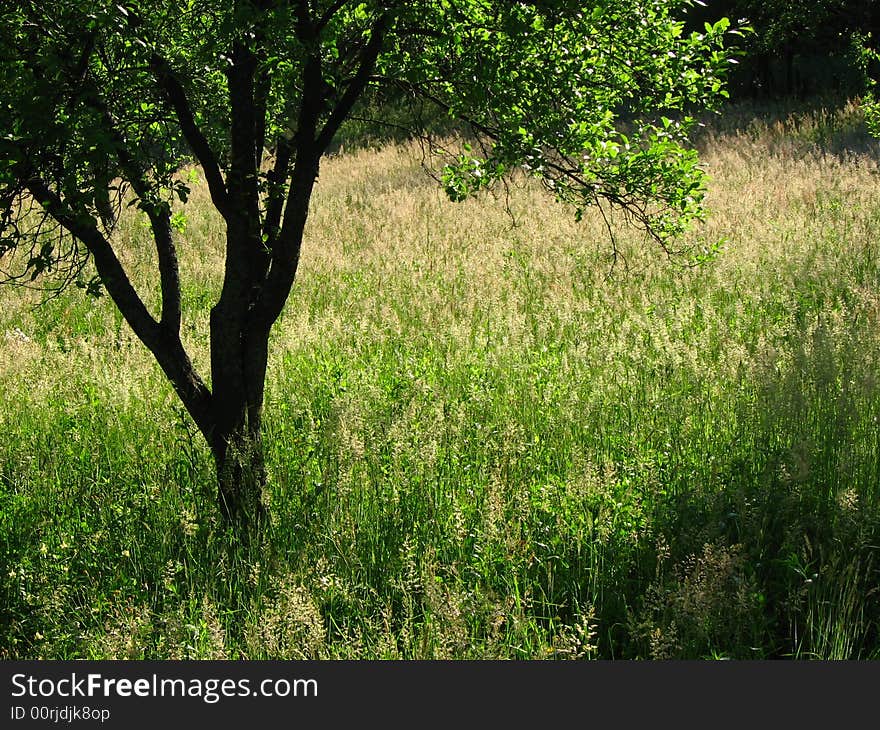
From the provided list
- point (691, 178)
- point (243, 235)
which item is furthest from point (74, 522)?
point (691, 178)

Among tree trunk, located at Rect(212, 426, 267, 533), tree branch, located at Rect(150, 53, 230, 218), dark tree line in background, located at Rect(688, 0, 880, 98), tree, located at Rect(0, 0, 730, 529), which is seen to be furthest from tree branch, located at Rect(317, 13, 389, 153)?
dark tree line in background, located at Rect(688, 0, 880, 98)

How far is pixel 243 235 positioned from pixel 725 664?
11.9 feet

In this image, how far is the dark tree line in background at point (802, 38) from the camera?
27156 mm

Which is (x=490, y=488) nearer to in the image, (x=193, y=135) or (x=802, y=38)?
(x=193, y=135)

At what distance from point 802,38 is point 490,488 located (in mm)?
31689

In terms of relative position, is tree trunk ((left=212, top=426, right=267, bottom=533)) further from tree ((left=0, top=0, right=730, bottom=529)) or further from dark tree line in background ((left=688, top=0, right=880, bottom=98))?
dark tree line in background ((left=688, top=0, right=880, bottom=98))

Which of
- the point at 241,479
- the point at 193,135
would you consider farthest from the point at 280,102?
the point at 241,479

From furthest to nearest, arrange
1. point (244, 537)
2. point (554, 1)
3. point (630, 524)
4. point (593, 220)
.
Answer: point (593, 220) < point (244, 537) < point (630, 524) < point (554, 1)

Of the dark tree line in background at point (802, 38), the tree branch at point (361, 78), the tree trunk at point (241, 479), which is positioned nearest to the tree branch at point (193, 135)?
the tree branch at point (361, 78)

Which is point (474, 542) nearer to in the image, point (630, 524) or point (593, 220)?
point (630, 524)

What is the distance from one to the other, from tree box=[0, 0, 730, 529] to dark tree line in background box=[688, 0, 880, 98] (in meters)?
15.1

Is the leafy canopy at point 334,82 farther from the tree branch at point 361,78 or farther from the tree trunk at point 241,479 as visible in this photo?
the tree trunk at point 241,479

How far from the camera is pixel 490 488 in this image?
5.39m

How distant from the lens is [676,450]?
5.68 metres
